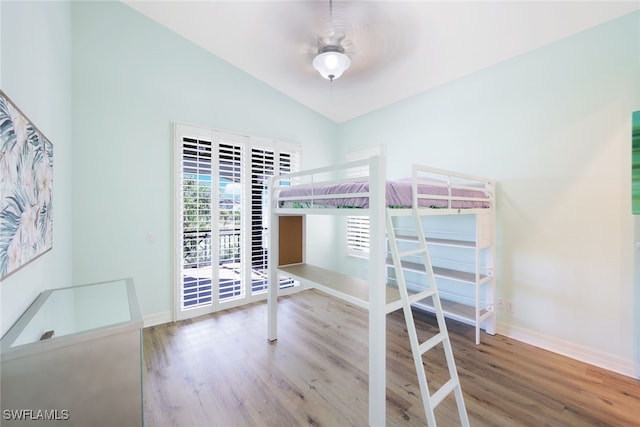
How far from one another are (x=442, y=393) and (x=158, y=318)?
294 cm

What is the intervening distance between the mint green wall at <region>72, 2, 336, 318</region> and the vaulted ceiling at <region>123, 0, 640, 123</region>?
0.97ft

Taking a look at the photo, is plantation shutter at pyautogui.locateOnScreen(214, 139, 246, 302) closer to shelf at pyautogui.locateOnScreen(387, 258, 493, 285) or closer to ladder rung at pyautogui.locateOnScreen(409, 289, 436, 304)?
shelf at pyautogui.locateOnScreen(387, 258, 493, 285)

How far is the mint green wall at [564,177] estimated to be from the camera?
82.1 inches

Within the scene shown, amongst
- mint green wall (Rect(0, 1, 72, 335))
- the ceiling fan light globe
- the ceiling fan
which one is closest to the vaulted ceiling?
the ceiling fan

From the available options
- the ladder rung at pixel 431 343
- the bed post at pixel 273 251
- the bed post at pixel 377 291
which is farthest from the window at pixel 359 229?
the bed post at pixel 377 291

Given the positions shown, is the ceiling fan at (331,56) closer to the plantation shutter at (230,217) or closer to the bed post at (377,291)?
the bed post at (377,291)

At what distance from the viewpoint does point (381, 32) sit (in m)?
→ 2.44

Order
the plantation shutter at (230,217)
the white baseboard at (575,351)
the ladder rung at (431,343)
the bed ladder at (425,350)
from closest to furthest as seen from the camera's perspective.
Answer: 1. the bed ladder at (425,350)
2. the ladder rung at (431,343)
3. the white baseboard at (575,351)
4. the plantation shutter at (230,217)

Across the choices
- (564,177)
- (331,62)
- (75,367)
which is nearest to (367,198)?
(331,62)

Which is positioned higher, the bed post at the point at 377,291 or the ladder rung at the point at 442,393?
the bed post at the point at 377,291

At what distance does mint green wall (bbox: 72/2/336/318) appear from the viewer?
252 centimetres

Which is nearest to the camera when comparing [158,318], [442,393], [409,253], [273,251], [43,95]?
[442,393]

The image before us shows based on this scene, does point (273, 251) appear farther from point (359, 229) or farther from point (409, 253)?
point (359, 229)

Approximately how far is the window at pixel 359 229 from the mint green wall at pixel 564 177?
1353mm
